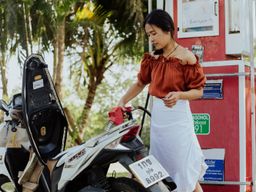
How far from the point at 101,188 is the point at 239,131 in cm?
149

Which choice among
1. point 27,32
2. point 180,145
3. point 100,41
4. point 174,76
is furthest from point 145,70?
point 100,41

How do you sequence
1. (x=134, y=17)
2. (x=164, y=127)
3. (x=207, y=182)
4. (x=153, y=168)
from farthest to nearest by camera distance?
(x=134, y=17) < (x=207, y=182) < (x=164, y=127) < (x=153, y=168)

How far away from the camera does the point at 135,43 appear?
15.7m

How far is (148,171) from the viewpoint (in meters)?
4.14

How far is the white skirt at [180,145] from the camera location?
4383 mm

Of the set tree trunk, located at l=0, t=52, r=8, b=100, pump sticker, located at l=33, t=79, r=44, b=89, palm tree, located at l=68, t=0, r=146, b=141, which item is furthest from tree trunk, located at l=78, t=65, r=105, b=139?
pump sticker, located at l=33, t=79, r=44, b=89

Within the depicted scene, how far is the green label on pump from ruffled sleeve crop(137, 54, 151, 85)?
0.88 meters

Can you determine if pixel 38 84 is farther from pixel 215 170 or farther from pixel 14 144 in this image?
pixel 215 170

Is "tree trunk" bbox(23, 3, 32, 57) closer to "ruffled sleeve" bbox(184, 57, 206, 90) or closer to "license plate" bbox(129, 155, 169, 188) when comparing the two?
"ruffled sleeve" bbox(184, 57, 206, 90)

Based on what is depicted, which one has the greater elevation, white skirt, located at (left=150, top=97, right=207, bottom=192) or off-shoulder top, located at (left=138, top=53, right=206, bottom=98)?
off-shoulder top, located at (left=138, top=53, right=206, bottom=98)

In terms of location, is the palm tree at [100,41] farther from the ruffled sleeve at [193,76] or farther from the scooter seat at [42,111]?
the ruffled sleeve at [193,76]

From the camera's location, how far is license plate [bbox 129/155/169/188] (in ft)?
13.4

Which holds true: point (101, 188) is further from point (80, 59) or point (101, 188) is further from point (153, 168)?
point (80, 59)

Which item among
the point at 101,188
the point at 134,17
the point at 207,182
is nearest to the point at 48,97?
the point at 101,188
